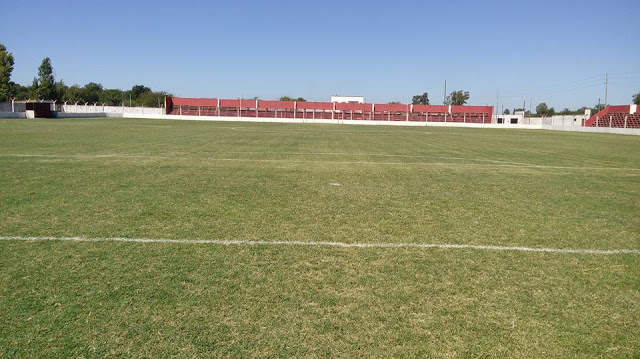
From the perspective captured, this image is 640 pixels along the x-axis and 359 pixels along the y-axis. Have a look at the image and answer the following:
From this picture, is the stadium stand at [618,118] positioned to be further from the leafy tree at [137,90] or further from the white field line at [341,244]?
the leafy tree at [137,90]

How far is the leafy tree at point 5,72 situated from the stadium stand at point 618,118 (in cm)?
9064

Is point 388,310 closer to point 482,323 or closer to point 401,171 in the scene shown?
point 482,323

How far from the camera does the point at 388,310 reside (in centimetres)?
338

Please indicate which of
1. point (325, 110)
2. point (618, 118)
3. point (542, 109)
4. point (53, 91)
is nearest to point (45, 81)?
point (53, 91)

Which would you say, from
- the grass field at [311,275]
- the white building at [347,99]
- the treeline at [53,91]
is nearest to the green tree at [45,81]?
the treeline at [53,91]

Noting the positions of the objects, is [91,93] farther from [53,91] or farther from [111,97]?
[53,91]

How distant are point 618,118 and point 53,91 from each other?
98530mm

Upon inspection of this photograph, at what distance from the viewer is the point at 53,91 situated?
89.1 metres

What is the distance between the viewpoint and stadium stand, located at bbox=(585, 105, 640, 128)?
6383 cm

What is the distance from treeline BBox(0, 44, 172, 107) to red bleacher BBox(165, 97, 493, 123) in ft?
71.8

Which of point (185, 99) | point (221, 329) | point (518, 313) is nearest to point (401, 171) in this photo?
point (518, 313)

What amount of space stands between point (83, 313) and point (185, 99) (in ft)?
320

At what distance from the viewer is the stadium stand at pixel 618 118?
63825mm

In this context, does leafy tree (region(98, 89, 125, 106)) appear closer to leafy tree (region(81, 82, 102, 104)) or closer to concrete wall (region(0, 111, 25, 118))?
leafy tree (region(81, 82, 102, 104))
